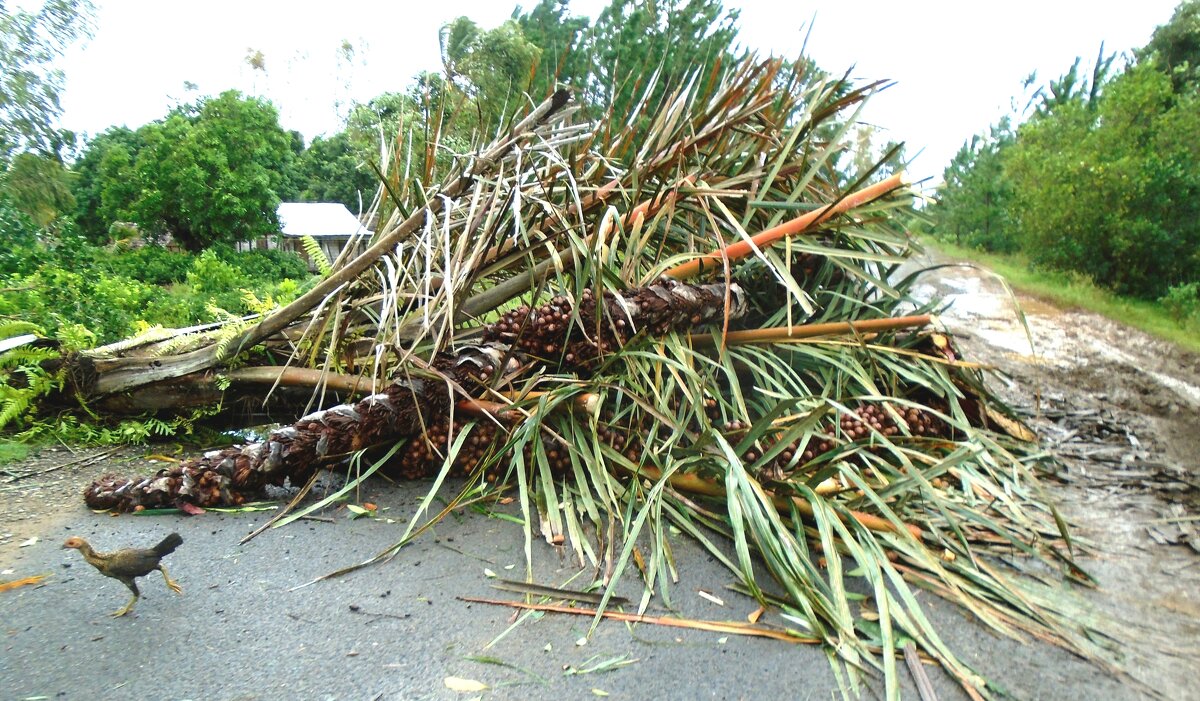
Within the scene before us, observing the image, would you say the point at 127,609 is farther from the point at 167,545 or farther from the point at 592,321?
the point at 592,321

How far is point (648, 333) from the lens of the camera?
2234mm

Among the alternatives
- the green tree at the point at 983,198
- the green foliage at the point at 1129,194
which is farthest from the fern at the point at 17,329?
the green tree at the point at 983,198

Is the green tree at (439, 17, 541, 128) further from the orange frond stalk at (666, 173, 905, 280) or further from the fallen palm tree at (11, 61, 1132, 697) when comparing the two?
the orange frond stalk at (666, 173, 905, 280)

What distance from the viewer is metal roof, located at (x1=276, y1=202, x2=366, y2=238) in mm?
8617

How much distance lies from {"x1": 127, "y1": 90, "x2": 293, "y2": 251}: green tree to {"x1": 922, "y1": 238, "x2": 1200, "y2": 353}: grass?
910cm

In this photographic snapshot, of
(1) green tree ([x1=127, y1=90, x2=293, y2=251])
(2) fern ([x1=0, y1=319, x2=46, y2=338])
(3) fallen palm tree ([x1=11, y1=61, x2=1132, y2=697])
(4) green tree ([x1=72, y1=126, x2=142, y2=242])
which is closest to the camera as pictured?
(3) fallen palm tree ([x1=11, y1=61, x2=1132, y2=697])

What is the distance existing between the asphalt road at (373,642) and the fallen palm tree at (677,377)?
98 millimetres

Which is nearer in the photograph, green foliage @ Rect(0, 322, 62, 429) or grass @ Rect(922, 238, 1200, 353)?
green foliage @ Rect(0, 322, 62, 429)

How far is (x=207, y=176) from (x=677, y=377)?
9744 millimetres

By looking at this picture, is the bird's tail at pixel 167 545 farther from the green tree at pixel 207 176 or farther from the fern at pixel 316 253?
the green tree at pixel 207 176

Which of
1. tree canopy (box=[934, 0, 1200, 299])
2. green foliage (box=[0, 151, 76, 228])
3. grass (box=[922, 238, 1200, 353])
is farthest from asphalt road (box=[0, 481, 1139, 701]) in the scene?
tree canopy (box=[934, 0, 1200, 299])

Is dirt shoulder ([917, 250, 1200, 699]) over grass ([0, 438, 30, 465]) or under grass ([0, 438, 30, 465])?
under

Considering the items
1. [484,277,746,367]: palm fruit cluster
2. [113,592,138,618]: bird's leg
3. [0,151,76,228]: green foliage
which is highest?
[0,151,76,228]: green foliage

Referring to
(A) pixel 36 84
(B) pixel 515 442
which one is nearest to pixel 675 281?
(B) pixel 515 442
